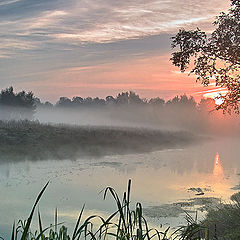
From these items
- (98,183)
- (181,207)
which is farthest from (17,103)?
(181,207)

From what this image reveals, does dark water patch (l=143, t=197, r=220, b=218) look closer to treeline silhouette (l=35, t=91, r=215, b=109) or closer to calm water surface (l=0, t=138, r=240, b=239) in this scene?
calm water surface (l=0, t=138, r=240, b=239)

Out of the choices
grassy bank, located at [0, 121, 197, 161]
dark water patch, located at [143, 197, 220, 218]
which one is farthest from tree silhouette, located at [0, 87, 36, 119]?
dark water patch, located at [143, 197, 220, 218]

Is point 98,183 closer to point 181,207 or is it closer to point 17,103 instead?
point 181,207

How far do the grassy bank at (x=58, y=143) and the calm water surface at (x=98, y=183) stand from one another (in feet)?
12.0

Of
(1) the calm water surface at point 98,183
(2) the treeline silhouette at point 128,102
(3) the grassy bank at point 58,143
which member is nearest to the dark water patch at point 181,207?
(1) the calm water surface at point 98,183

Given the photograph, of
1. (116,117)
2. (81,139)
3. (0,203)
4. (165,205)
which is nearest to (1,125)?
(81,139)

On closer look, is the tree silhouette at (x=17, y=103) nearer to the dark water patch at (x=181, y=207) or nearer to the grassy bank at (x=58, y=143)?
the grassy bank at (x=58, y=143)

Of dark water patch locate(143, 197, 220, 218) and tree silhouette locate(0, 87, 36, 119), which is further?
tree silhouette locate(0, 87, 36, 119)

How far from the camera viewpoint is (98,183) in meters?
23.6

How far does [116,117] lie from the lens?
144 meters

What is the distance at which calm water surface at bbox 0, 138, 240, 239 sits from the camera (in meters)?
16.6

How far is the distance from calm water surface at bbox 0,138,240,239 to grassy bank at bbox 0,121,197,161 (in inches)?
144

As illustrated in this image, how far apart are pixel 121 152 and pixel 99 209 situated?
2564 cm

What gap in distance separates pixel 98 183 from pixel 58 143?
60.2 feet
